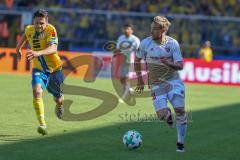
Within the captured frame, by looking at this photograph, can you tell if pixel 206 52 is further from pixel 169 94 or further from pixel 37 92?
pixel 169 94

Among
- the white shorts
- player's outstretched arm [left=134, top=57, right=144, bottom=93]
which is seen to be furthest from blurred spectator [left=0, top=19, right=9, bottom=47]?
the white shorts

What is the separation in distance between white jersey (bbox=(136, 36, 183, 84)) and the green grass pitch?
→ 1.26 m

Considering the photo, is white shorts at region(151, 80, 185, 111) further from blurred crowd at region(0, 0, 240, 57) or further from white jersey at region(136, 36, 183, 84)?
blurred crowd at region(0, 0, 240, 57)

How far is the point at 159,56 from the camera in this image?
11.6 m

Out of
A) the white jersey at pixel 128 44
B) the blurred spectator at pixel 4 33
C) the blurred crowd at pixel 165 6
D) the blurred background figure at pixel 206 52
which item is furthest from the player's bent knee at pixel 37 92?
the blurred crowd at pixel 165 6

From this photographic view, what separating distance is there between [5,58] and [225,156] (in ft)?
70.8

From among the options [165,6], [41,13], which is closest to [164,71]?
[41,13]

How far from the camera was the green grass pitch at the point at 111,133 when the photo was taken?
11117mm

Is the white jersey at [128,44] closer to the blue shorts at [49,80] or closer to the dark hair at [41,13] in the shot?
the blue shorts at [49,80]

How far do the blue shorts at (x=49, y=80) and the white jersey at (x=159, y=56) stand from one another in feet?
7.68

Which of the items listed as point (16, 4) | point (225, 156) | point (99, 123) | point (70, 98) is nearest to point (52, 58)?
point (99, 123)

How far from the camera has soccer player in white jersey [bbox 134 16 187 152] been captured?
11.4m

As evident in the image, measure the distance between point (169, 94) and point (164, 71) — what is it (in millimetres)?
477

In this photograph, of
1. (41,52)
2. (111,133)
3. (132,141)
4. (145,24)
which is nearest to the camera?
(132,141)
